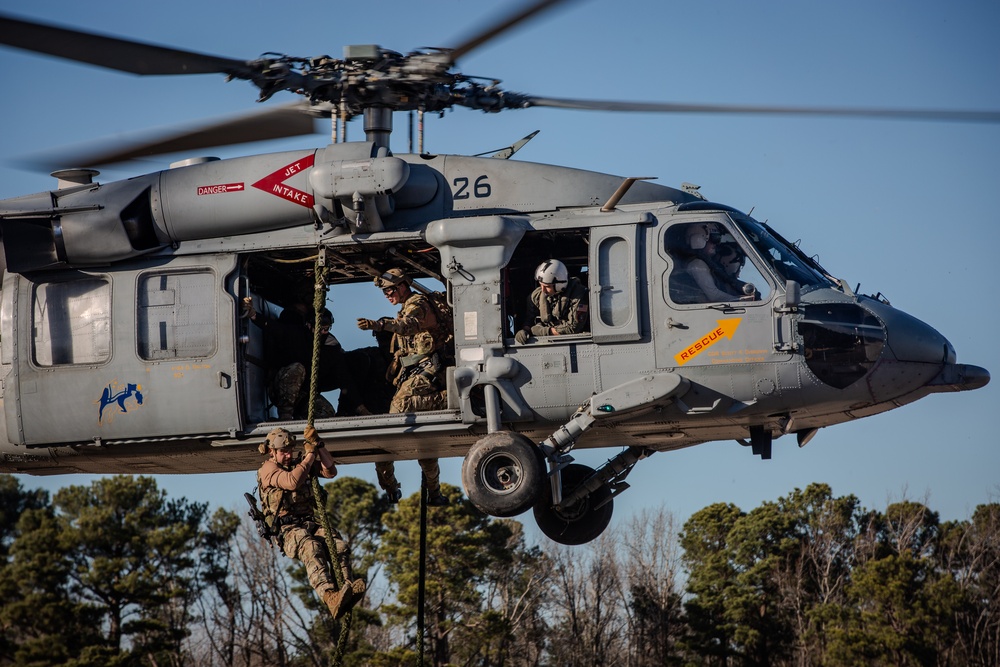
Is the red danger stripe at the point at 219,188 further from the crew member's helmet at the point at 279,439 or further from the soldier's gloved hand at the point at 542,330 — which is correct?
the soldier's gloved hand at the point at 542,330


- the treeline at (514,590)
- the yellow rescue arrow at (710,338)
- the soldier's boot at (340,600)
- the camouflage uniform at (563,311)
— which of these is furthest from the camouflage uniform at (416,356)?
the treeline at (514,590)

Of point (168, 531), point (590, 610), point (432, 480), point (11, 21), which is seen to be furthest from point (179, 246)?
point (590, 610)

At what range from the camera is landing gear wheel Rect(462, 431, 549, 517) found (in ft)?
32.8

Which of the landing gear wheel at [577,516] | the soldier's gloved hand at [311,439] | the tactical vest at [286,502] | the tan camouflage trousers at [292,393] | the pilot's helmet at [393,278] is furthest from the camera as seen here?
the landing gear wheel at [577,516]

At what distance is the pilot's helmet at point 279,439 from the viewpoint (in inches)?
408

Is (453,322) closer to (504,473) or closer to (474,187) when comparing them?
(474,187)

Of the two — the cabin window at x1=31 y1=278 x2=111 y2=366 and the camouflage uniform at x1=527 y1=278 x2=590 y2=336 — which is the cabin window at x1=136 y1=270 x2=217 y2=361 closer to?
the cabin window at x1=31 y1=278 x2=111 y2=366

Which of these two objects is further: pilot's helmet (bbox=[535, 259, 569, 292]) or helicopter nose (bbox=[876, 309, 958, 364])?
pilot's helmet (bbox=[535, 259, 569, 292])

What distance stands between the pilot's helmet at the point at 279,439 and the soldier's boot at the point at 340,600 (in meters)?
1.17

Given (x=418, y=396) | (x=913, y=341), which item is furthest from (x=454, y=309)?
(x=913, y=341)

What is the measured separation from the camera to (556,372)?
Result: 402 inches

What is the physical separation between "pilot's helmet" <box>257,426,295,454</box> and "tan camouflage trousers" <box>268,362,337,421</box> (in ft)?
1.64

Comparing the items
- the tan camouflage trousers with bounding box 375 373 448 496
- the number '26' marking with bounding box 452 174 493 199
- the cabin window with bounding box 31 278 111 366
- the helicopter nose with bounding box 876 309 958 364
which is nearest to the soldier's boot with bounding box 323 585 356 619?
the tan camouflage trousers with bounding box 375 373 448 496

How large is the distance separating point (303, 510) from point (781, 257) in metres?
4.22
